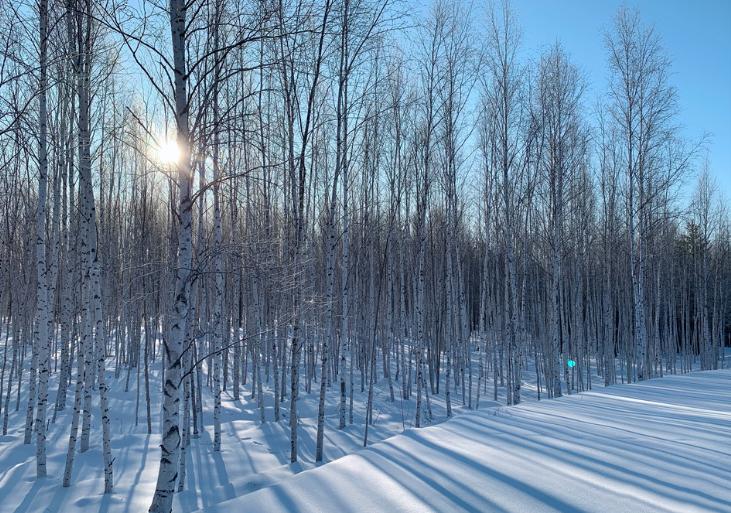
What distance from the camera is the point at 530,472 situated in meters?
4.33

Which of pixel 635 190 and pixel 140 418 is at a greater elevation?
pixel 635 190

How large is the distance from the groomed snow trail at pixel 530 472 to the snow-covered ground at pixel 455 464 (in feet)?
0.05

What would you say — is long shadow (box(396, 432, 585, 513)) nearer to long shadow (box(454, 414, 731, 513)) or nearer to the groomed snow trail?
the groomed snow trail

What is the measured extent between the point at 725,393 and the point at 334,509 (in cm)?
985

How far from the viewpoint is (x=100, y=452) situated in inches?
342

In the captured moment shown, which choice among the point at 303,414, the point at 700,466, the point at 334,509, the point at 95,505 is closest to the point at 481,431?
the point at 700,466

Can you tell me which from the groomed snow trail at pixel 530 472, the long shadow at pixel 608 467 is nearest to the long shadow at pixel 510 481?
the groomed snow trail at pixel 530 472

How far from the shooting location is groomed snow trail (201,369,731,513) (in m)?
3.70

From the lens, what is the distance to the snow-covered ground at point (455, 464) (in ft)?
12.7

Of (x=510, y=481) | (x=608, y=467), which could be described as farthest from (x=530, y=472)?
(x=608, y=467)

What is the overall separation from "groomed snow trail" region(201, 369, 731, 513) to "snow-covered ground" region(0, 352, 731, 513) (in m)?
0.02

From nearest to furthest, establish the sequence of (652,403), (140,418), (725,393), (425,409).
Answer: (652,403)
(725,393)
(140,418)
(425,409)

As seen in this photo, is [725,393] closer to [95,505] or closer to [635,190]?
[635,190]

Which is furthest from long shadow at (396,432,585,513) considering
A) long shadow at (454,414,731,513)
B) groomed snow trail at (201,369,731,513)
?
long shadow at (454,414,731,513)
